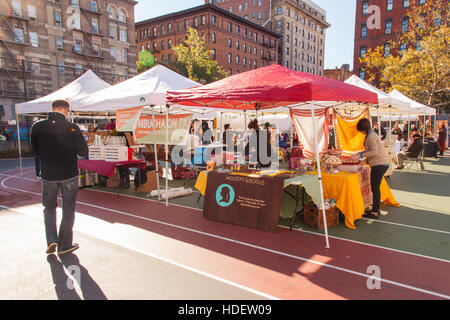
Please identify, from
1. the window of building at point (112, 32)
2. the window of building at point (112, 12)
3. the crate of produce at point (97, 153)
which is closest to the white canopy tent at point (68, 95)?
the crate of produce at point (97, 153)

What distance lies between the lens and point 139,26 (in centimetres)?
5891

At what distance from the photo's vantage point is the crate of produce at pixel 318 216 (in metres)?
5.46

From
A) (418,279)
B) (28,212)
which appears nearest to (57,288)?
(28,212)

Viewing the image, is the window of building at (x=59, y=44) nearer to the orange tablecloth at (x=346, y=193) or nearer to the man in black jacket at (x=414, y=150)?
the man in black jacket at (x=414, y=150)

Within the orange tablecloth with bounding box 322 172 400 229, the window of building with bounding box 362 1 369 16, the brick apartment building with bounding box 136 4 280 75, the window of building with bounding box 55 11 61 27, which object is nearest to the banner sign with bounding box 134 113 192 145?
the orange tablecloth with bounding box 322 172 400 229

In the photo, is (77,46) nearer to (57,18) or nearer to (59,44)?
(59,44)

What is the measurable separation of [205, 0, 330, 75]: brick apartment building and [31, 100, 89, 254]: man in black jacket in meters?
68.7

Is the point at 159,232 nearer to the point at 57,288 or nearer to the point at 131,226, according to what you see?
the point at 131,226

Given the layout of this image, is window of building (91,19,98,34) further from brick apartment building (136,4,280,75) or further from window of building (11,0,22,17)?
brick apartment building (136,4,280,75)

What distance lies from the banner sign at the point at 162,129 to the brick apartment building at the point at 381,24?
150ft

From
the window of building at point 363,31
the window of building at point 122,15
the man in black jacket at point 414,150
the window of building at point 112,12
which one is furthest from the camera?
the window of building at point 363,31

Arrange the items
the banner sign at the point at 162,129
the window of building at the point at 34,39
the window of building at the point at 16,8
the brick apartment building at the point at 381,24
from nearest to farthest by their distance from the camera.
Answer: the banner sign at the point at 162,129 → the window of building at the point at 16,8 → the window of building at the point at 34,39 → the brick apartment building at the point at 381,24

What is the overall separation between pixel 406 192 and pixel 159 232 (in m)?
7.14

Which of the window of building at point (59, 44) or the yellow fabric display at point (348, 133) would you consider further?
the window of building at point (59, 44)
